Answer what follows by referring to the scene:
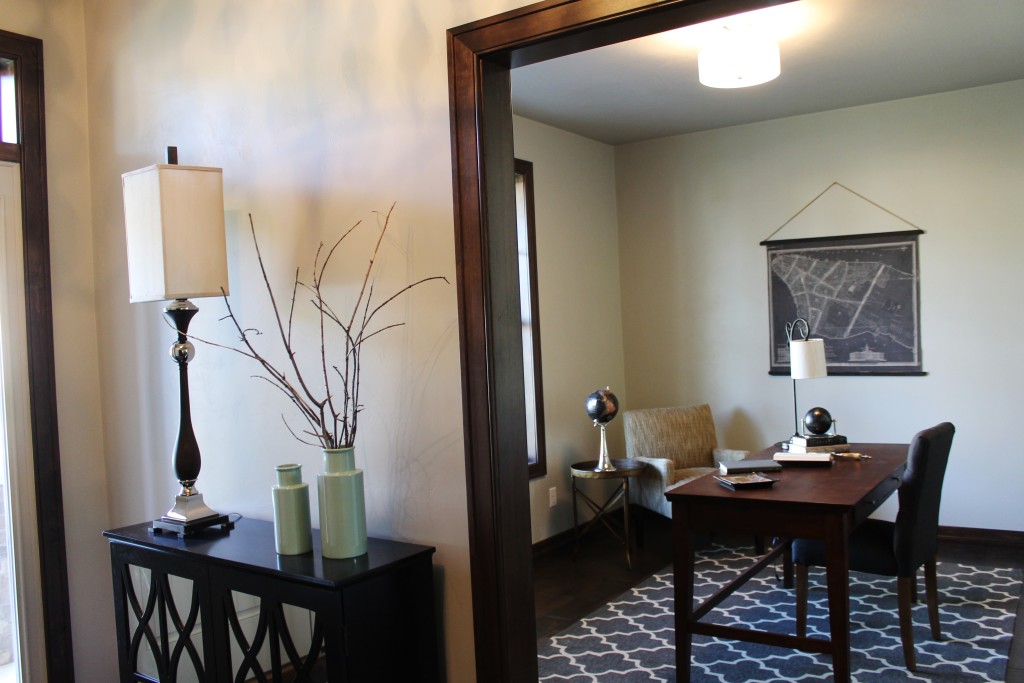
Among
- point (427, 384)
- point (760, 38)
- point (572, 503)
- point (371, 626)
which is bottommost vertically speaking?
point (572, 503)

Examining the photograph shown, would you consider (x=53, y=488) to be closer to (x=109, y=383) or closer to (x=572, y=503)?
(x=109, y=383)

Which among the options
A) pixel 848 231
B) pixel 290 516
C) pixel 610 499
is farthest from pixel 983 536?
pixel 290 516

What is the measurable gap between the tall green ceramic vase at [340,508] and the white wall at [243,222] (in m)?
0.21

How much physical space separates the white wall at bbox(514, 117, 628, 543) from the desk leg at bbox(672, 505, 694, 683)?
1.83 metres

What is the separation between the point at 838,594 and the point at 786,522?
297mm

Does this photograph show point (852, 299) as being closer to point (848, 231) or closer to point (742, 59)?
point (848, 231)

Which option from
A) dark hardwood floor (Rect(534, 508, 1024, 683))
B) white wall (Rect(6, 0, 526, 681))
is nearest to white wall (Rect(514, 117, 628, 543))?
dark hardwood floor (Rect(534, 508, 1024, 683))

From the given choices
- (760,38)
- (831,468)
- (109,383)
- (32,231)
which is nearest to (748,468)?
(831,468)

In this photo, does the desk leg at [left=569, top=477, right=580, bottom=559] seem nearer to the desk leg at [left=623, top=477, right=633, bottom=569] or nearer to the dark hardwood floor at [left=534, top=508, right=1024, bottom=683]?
the dark hardwood floor at [left=534, top=508, right=1024, bottom=683]

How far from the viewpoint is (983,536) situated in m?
5.04

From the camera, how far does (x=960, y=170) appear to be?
4996 mm

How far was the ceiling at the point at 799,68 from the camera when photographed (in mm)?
3676

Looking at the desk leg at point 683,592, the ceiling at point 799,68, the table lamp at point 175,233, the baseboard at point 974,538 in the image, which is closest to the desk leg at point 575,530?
the baseboard at point 974,538

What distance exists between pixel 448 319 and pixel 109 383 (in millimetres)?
1623
